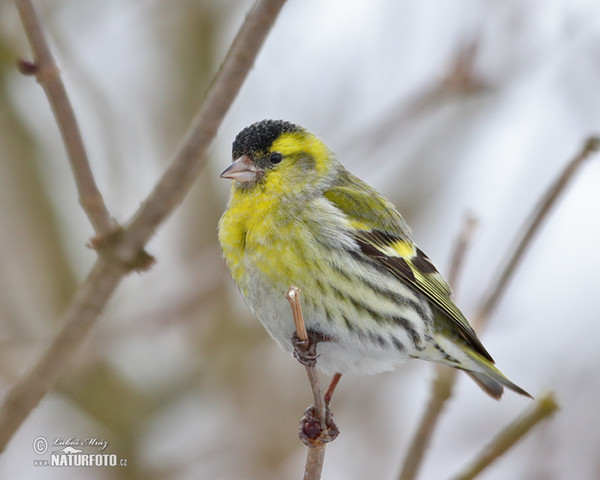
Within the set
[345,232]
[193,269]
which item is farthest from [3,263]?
[345,232]

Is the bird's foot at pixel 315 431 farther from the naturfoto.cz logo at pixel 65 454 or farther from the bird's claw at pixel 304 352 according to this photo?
the naturfoto.cz logo at pixel 65 454

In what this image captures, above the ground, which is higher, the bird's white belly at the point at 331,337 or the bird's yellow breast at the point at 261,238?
the bird's yellow breast at the point at 261,238

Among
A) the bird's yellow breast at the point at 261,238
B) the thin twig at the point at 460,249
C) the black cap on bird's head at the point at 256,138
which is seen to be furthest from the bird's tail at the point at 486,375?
the black cap on bird's head at the point at 256,138

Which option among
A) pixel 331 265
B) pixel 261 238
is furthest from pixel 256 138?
pixel 331 265

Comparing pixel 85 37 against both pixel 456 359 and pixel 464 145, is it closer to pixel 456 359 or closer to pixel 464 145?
pixel 464 145

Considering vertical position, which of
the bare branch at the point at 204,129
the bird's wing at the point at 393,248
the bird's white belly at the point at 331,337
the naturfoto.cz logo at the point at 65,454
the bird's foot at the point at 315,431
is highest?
the bare branch at the point at 204,129

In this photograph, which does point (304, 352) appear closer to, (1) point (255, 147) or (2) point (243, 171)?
(2) point (243, 171)

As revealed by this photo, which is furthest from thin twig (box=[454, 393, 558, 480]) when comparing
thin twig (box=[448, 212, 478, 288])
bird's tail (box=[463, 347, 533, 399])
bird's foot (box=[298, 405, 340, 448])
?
bird's tail (box=[463, 347, 533, 399])
